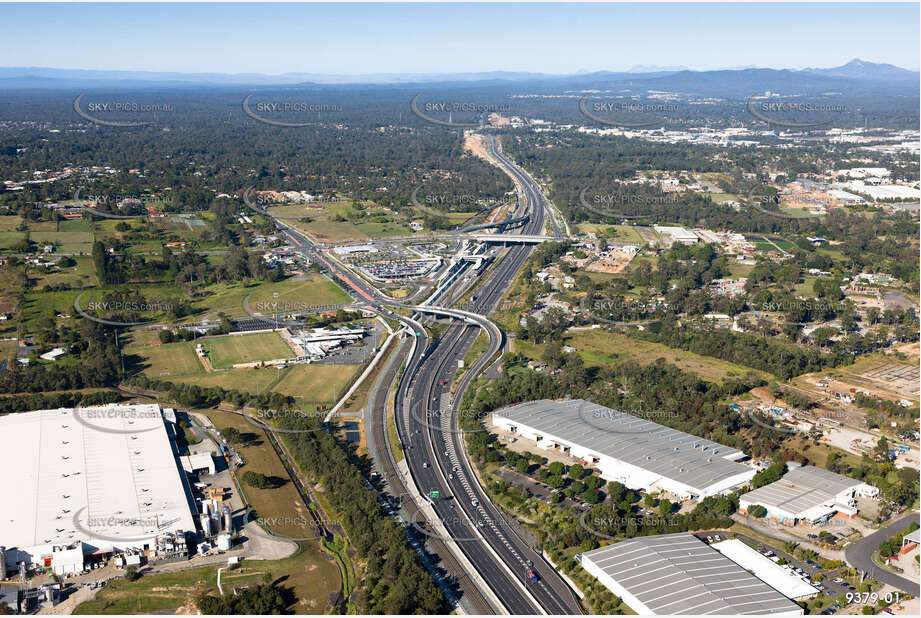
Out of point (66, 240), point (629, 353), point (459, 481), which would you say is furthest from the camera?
point (66, 240)

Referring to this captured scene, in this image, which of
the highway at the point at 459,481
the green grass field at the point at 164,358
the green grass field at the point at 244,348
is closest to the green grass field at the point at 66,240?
the green grass field at the point at 164,358

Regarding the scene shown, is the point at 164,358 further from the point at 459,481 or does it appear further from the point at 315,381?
the point at 459,481

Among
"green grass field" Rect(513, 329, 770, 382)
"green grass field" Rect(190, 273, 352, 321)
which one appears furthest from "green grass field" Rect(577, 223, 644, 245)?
"green grass field" Rect(190, 273, 352, 321)

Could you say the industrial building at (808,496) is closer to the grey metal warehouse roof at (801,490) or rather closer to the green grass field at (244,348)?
the grey metal warehouse roof at (801,490)

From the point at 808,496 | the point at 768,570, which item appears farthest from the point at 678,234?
the point at 768,570

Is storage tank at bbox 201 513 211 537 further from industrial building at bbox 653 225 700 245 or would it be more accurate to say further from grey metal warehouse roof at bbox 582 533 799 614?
industrial building at bbox 653 225 700 245

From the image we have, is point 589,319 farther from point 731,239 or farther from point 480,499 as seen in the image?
point 731,239

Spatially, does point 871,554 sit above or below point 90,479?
below
